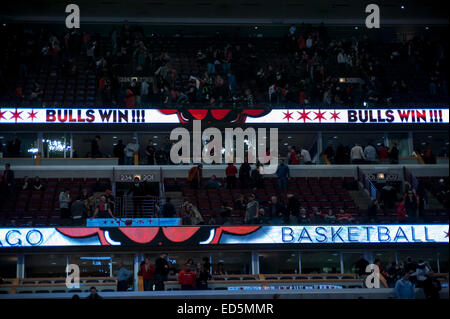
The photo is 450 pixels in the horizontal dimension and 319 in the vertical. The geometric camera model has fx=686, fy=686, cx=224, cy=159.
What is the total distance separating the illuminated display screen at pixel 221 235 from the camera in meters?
22.0

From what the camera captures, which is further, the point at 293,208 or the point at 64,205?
the point at 64,205

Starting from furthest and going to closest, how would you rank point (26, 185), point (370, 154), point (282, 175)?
point (370, 154), point (282, 175), point (26, 185)

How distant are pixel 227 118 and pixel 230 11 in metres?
10.2

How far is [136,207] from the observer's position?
893 inches

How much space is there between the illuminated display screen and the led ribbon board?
7692mm

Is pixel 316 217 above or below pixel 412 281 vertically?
above

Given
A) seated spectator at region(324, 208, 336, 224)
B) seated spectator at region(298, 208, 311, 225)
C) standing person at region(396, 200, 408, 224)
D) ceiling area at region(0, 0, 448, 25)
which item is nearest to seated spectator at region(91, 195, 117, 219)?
seated spectator at region(298, 208, 311, 225)

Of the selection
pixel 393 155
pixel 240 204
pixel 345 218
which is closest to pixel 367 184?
pixel 393 155

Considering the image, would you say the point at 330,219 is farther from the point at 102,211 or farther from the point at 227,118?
the point at 227,118

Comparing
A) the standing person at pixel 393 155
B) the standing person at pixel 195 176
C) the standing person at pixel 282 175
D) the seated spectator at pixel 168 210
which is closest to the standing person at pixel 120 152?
the standing person at pixel 195 176

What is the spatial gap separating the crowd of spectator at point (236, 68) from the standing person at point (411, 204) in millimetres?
7270

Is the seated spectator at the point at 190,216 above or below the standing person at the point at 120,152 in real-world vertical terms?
below

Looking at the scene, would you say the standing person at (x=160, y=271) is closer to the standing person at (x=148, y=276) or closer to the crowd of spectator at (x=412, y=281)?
the standing person at (x=148, y=276)
